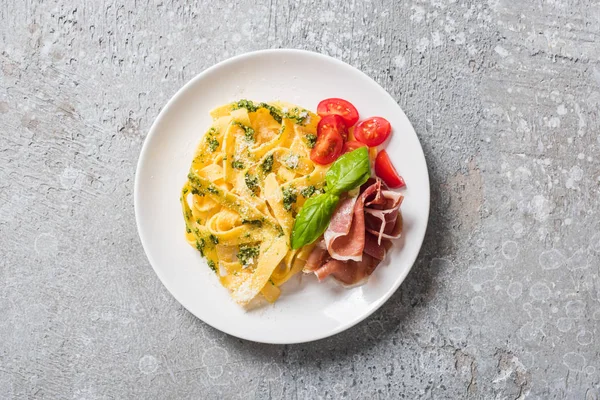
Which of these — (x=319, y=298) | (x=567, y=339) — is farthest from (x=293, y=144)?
(x=567, y=339)

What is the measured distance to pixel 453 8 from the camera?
391cm

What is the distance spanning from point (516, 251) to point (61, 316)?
115 inches

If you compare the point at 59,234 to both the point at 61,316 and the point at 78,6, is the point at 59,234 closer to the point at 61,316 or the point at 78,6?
the point at 61,316

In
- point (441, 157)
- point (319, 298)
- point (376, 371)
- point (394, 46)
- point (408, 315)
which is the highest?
point (394, 46)

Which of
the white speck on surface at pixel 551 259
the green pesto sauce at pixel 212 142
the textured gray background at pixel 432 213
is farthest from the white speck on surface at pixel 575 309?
the green pesto sauce at pixel 212 142

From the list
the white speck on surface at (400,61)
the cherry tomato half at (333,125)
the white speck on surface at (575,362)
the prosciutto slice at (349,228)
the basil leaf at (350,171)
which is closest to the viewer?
the basil leaf at (350,171)

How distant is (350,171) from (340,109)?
18.1 inches

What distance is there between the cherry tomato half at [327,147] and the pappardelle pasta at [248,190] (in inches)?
2.0

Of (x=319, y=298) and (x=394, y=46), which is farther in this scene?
(x=394, y=46)

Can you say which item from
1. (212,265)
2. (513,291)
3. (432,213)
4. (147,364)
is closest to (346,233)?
(432,213)

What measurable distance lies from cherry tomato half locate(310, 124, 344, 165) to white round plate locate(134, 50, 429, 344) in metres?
0.26

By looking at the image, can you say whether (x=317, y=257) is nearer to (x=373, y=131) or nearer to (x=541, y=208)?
(x=373, y=131)

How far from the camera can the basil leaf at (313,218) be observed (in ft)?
10.9

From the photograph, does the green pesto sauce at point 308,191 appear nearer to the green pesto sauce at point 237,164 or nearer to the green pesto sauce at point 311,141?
the green pesto sauce at point 311,141
